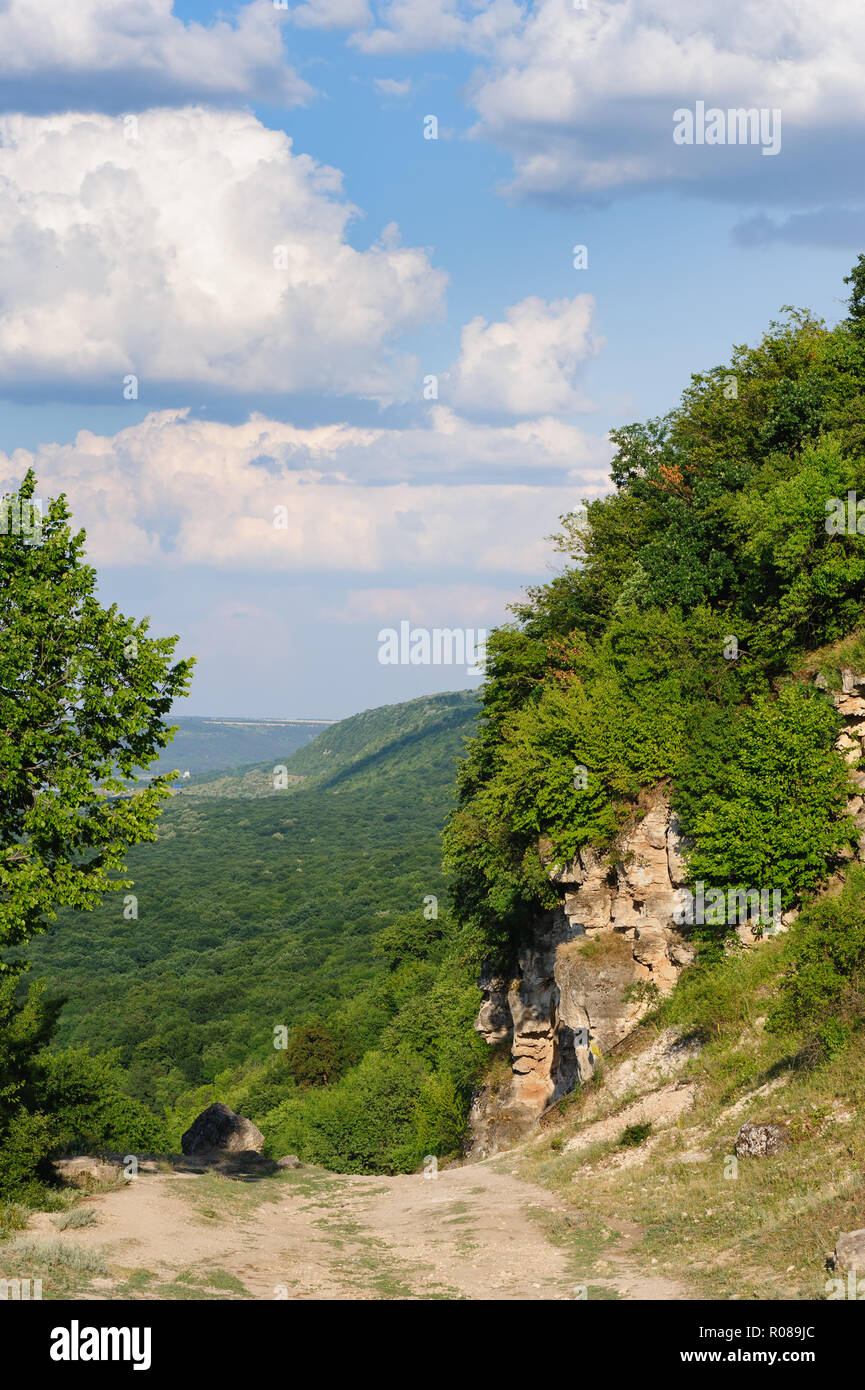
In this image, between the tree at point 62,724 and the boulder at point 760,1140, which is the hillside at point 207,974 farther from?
the boulder at point 760,1140

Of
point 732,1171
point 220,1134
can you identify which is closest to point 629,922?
point 732,1171

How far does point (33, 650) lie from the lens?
66.7ft

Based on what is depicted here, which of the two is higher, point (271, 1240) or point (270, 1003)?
point (271, 1240)

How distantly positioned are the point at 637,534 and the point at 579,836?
1702 centimetres

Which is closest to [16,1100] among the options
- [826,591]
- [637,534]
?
[826,591]

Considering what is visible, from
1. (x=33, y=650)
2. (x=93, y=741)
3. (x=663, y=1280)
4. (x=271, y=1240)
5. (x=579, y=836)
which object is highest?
(x=33, y=650)

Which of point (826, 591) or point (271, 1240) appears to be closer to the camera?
point (271, 1240)

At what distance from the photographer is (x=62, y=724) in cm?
2066

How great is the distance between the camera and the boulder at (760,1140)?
18.7m

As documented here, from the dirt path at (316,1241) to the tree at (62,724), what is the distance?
19.1 ft

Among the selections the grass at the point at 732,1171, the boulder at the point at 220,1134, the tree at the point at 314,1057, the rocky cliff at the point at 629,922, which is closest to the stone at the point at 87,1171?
the grass at the point at 732,1171

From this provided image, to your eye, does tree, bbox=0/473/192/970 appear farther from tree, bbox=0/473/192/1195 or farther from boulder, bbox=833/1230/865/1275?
boulder, bbox=833/1230/865/1275

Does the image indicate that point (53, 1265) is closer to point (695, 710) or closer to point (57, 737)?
point (57, 737)
